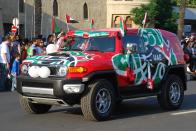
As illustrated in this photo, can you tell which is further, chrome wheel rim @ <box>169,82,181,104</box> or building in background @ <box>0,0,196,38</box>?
building in background @ <box>0,0,196,38</box>

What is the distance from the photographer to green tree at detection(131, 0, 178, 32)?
52.0 metres

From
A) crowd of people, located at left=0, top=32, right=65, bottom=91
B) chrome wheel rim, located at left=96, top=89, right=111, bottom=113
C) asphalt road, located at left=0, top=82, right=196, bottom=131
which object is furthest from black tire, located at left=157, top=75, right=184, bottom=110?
crowd of people, located at left=0, top=32, right=65, bottom=91

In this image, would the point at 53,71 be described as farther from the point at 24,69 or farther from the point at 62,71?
the point at 24,69

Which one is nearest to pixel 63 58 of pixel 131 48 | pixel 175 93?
pixel 131 48

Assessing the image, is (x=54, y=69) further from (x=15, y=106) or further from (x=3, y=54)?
(x=3, y=54)

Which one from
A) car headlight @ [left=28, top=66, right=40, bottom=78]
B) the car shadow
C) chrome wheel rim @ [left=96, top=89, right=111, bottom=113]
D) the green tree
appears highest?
the green tree

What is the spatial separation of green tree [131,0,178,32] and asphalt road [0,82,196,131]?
127 ft

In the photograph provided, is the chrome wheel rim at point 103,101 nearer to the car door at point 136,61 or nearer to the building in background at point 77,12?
the car door at point 136,61

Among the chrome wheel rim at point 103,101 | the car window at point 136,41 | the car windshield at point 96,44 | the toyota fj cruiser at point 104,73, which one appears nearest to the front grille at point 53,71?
the toyota fj cruiser at point 104,73

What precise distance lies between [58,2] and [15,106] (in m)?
40.8

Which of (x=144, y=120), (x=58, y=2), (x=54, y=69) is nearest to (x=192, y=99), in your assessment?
(x=144, y=120)

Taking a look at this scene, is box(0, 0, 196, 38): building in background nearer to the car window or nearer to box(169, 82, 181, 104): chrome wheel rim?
box(169, 82, 181, 104): chrome wheel rim

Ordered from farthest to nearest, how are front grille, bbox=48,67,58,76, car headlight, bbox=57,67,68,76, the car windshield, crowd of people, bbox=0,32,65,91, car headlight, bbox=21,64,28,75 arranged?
crowd of people, bbox=0,32,65,91, the car windshield, car headlight, bbox=21,64,28,75, front grille, bbox=48,67,58,76, car headlight, bbox=57,67,68,76

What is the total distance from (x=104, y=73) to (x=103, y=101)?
561 millimetres
